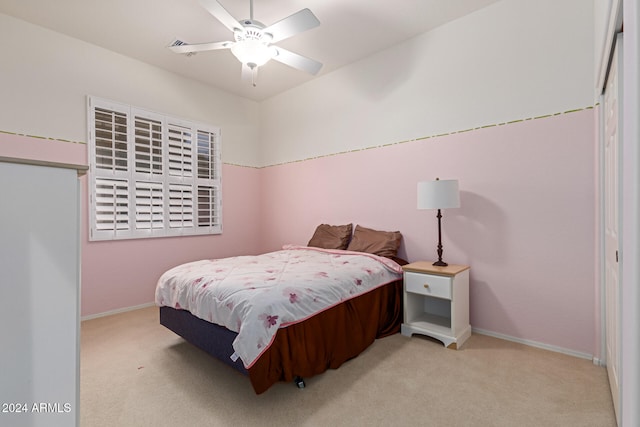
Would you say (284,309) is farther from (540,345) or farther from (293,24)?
(540,345)

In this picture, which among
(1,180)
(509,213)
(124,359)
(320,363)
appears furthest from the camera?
(509,213)

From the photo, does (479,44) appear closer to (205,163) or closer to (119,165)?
(205,163)

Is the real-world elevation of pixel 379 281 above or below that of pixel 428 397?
above

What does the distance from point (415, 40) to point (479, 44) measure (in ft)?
2.23

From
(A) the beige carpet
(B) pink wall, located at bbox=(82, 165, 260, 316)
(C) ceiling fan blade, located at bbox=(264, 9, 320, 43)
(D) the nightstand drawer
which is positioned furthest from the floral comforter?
(C) ceiling fan blade, located at bbox=(264, 9, 320, 43)

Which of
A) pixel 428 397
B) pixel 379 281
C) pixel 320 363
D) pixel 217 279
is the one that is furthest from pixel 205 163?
pixel 428 397

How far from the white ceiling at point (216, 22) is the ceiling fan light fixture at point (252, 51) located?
635mm

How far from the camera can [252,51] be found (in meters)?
2.31

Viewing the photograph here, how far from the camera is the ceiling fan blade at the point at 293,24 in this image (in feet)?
6.81

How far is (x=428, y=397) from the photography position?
1836 mm

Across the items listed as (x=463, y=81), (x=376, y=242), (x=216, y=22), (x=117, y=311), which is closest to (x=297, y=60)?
(x=216, y=22)

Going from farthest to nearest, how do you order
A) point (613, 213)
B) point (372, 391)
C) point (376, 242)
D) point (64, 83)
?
point (376, 242) < point (64, 83) < point (372, 391) < point (613, 213)

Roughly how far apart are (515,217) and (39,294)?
3021 mm

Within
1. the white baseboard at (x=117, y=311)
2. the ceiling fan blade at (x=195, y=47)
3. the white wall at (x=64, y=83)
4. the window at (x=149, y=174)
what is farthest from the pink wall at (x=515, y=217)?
the white baseboard at (x=117, y=311)
